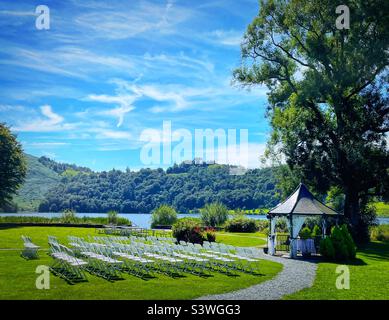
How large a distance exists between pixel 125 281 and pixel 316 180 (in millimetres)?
23799

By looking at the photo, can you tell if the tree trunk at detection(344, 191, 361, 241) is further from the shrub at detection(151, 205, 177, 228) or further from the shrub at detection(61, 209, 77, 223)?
the shrub at detection(61, 209, 77, 223)

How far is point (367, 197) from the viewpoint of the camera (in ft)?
117

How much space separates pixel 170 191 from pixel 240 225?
53.4 metres

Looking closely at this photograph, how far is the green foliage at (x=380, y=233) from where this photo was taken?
35747 mm

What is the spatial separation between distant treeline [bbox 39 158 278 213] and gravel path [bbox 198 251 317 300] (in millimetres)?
59445

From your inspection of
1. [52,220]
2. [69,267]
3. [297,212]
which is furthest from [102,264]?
[52,220]

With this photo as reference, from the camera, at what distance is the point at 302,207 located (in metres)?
24.4

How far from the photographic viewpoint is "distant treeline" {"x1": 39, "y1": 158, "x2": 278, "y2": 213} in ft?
275

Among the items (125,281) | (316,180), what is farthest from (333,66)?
(125,281)

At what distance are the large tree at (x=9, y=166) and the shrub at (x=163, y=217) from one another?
18888 mm

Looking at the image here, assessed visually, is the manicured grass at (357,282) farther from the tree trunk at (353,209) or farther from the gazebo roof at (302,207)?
the tree trunk at (353,209)

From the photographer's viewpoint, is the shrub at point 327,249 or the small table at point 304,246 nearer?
the shrub at point 327,249

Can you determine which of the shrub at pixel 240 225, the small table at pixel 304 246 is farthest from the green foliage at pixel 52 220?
the small table at pixel 304 246
